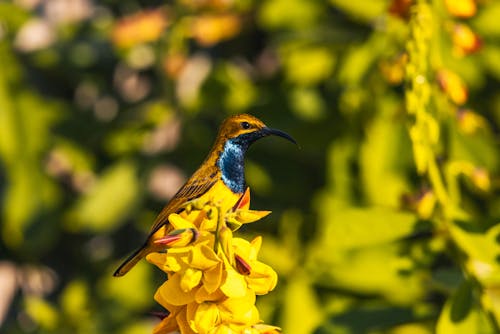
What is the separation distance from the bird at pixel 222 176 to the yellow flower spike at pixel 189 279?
0.12 metres

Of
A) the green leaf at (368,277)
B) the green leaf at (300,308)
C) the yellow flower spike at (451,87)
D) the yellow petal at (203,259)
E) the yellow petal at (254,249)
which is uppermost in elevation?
the yellow petal at (203,259)

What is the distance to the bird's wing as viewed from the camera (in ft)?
3.43

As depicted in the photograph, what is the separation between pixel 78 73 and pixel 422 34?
1603 millimetres

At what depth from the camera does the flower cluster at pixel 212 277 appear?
89 centimetres

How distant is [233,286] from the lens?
0.88 metres

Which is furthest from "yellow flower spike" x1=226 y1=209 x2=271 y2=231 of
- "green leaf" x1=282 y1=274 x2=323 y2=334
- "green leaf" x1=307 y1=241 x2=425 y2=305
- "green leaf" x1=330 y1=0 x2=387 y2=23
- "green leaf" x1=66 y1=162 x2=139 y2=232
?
"green leaf" x1=66 y1=162 x2=139 y2=232

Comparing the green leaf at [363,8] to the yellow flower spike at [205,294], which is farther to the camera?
the green leaf at [363,8]

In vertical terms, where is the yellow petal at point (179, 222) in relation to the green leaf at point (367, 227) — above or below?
above

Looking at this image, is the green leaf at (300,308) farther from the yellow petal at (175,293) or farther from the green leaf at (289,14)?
the yellow petal at (175,293)

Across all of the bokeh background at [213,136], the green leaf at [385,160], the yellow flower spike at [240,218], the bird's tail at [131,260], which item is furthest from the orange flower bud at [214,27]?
the yellow flower spike at [240,218]

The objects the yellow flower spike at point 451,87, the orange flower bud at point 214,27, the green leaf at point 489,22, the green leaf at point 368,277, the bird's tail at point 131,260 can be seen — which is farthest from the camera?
the orange flower bud at point 214,27

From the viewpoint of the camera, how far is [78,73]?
2.82 m

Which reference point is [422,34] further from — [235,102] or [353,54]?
[235,102]

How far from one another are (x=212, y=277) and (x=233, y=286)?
0.02 metres
